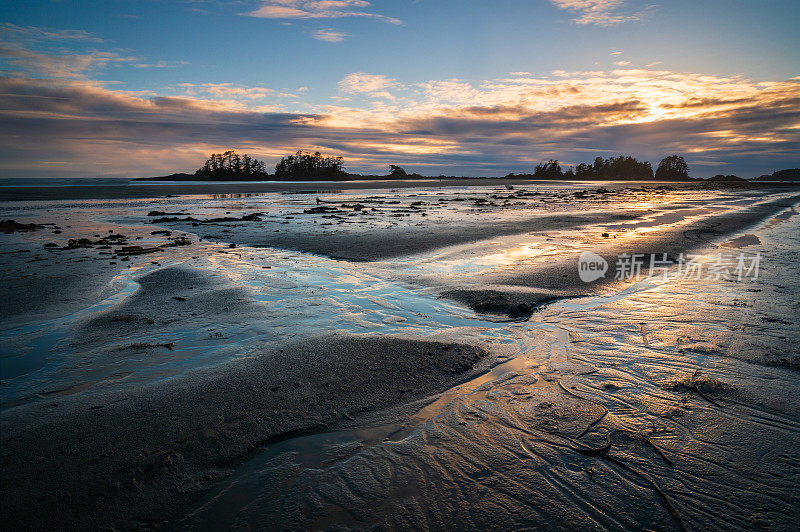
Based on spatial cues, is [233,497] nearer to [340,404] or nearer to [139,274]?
[340,404]

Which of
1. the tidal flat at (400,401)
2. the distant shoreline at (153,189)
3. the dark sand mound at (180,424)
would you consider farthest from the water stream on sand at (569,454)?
the distant shoreline at (153,189)

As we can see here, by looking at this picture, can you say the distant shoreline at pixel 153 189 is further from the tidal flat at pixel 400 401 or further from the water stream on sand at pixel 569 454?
the water stream on sand at pixel 569 454

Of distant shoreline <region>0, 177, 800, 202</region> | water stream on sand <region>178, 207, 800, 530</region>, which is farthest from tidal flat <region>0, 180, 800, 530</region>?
distant shoreline <region>0, 177, 800, 202</region>

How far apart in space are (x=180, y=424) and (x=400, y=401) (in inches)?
70.2

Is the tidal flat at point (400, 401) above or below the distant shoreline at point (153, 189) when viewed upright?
below

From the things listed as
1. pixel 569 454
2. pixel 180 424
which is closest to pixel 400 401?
pixel 569 454

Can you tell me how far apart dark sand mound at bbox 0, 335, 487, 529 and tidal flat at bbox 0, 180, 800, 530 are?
2 cm

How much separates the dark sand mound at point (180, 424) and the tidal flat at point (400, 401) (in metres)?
0.02

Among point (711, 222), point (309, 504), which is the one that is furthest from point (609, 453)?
point (711, 222)

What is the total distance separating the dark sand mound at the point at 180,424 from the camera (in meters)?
2.42

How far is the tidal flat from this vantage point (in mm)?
2410

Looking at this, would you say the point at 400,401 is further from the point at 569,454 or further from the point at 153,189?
the point at 153,189

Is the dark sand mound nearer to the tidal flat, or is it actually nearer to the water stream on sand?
the tidal flat

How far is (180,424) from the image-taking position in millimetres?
3154
